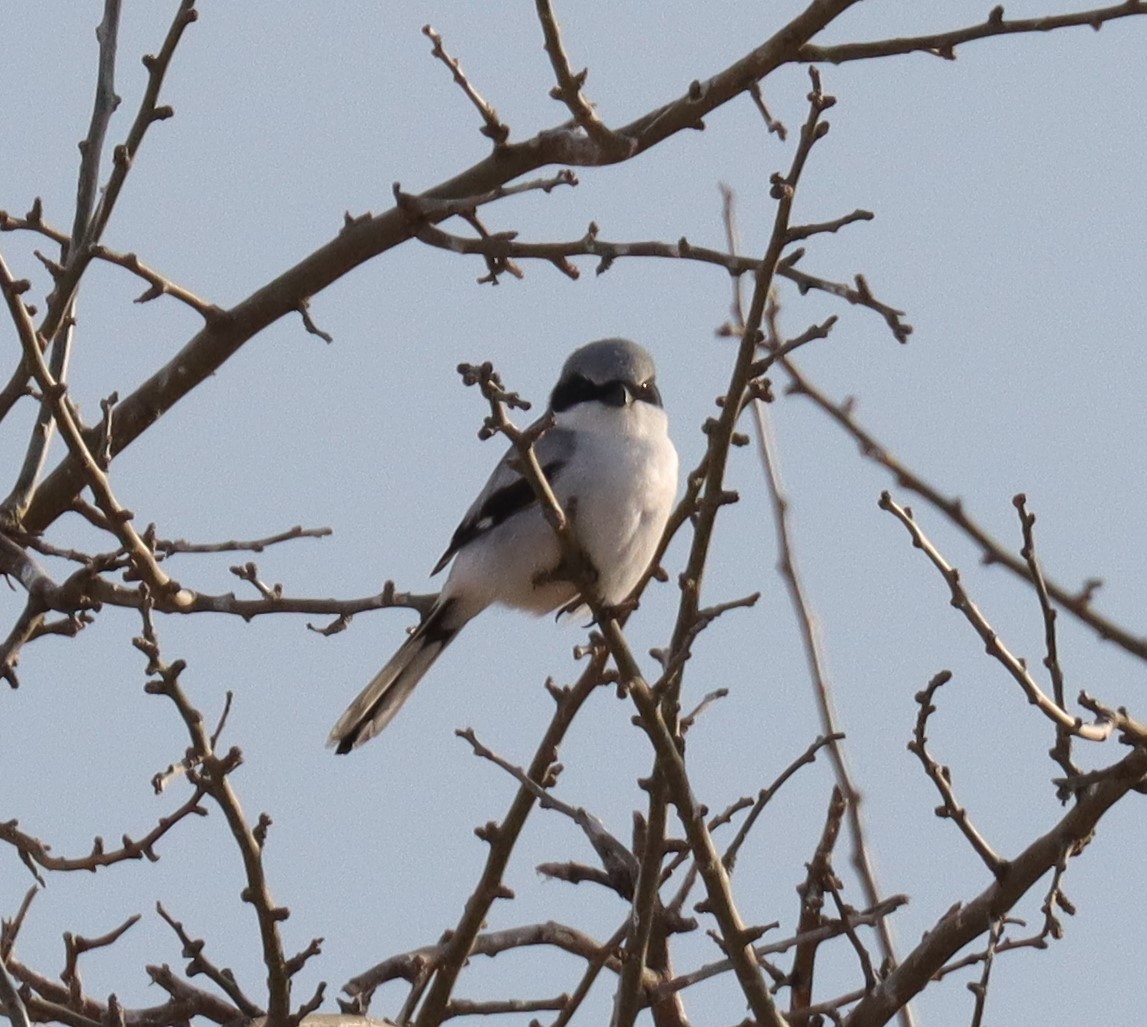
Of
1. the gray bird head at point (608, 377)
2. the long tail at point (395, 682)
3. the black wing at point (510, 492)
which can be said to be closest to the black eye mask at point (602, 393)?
the gray bird head at point (608, 377)

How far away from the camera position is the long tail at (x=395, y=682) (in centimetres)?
536

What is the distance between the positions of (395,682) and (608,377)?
116 cm

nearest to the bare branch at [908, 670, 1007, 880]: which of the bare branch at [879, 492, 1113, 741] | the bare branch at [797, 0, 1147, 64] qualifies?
the bare branch at [879, 492, 1113, 741]

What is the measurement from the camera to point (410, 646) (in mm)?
5508

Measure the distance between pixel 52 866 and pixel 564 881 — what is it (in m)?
1.12

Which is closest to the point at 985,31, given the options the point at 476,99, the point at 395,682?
the point at 476,99

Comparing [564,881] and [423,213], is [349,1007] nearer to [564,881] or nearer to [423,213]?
[564,881]

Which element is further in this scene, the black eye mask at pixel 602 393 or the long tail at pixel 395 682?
the black eye mask at pixel 602 393

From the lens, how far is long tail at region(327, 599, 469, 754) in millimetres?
5363

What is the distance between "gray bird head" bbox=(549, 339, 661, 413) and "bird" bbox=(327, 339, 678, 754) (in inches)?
0.8


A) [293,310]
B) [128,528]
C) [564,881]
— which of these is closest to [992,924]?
[564,881]

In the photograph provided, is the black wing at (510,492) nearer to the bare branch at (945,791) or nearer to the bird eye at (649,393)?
the bird eye at (649,393)

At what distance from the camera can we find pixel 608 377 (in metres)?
5.82

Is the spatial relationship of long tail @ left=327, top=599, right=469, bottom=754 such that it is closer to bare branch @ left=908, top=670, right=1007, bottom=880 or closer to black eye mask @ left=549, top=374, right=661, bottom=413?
black eye mask @ left=549, top=374, right=661, bottom=413
